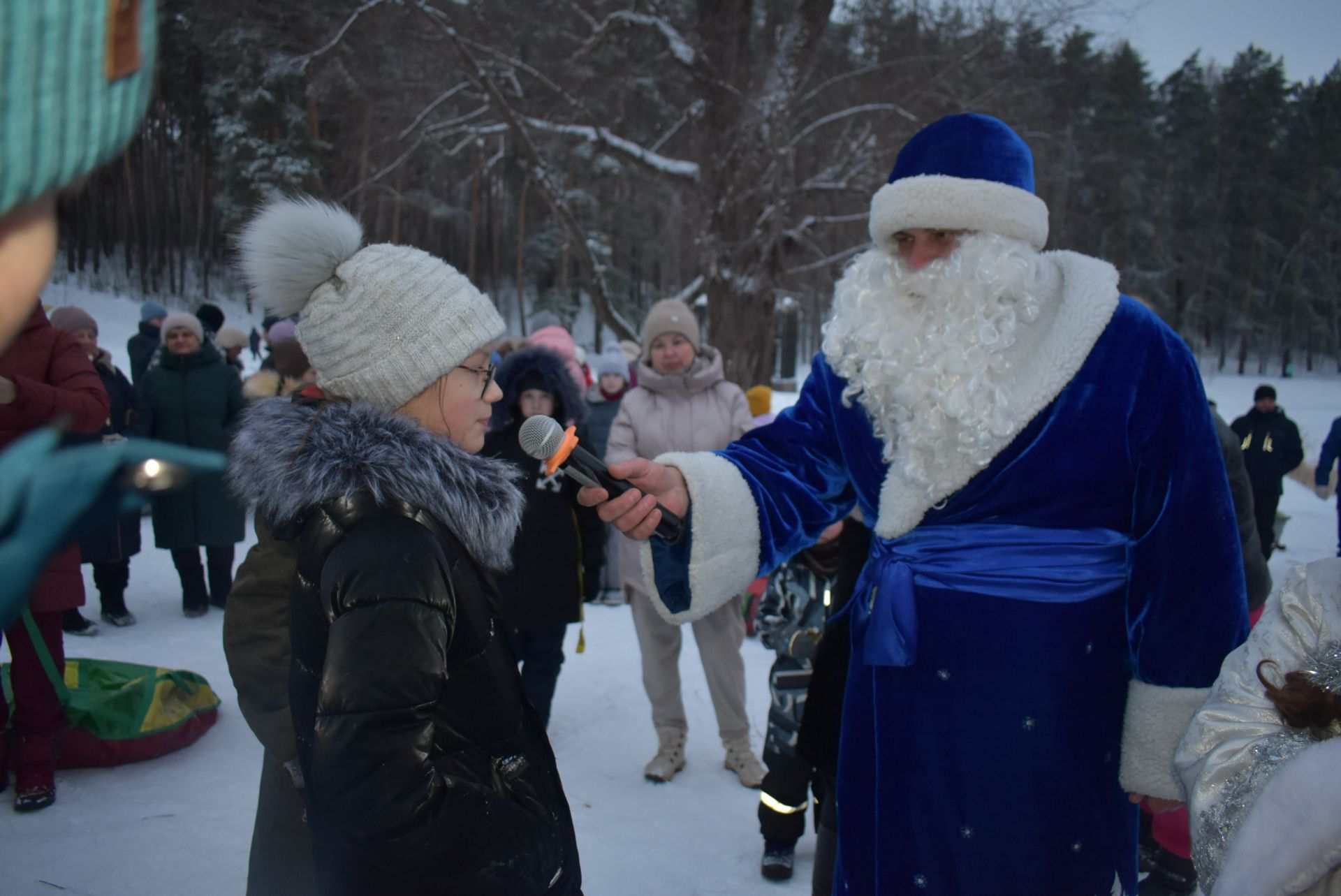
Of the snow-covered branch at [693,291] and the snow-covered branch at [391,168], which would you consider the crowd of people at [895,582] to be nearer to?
the snow-covered branch at [693,291]

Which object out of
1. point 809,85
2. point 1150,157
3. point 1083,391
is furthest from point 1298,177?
point 1083,391

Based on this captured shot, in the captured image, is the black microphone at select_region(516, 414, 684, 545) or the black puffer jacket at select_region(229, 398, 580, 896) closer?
the black puffer jacket at select_region(229, 398, 580, 896)

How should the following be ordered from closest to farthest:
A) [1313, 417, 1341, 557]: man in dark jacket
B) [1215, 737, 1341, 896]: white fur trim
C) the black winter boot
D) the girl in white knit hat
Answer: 1. [1215, 737, 1341, 896]: white fur trim
2. the girl in white knit hat
3. the black winter boot
4. [1313, 417, 1341, 557]: man in dark jacket

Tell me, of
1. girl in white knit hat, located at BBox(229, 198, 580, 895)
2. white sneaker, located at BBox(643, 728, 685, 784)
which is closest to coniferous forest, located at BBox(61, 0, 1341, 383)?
girl in white knit hat, located at BBox(229, 198, 580, 895)

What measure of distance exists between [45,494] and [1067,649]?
170 centimetres

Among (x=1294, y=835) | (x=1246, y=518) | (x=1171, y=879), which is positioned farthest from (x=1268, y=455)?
(x=1294, y=835)

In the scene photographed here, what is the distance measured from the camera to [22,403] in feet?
8.39

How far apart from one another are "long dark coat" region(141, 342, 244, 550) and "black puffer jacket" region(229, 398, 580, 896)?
4.38 metres

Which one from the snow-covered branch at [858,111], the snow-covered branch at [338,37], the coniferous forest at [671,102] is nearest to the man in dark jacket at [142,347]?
the coniferous forest at [671,102]

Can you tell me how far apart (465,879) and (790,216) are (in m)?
8.56

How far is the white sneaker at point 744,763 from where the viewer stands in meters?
3.78

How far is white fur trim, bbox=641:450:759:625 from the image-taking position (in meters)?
1.84

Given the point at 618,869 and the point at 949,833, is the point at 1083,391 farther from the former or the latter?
the point at 618,869

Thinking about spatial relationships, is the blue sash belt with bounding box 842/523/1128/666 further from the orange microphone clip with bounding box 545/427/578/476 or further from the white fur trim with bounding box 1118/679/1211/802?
the orange microphone clip with bounding box 545/427/578/476
